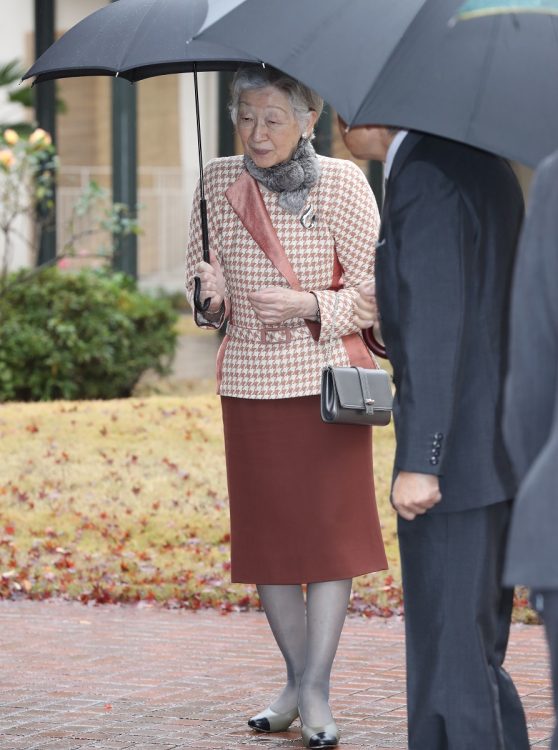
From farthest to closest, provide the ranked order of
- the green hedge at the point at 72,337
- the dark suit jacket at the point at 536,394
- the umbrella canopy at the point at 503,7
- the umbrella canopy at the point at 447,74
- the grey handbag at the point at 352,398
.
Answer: the green hedge at the point at 72,337, the grey handbag at the point at 352,398, the umbrella canopy at the point at 447,74, the umbrella canopy at the point at 503,7, the dark suit jacket at the point at 536,394

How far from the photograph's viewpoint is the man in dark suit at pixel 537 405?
2.19 m

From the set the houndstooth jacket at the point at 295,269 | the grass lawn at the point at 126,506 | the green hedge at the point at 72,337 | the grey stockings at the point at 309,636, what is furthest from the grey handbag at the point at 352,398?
the green hedge at the point at 72,337

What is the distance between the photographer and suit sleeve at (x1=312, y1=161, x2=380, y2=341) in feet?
15.0

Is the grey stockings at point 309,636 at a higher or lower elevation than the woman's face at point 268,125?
lower

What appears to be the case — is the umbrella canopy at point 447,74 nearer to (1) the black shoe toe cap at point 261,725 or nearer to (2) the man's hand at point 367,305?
(2) the man's hand at point 367,305

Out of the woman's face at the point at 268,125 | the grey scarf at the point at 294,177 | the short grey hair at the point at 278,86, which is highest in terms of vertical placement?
the short grey hair at the point at 278,86

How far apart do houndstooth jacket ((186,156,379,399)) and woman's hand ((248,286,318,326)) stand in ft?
0.14

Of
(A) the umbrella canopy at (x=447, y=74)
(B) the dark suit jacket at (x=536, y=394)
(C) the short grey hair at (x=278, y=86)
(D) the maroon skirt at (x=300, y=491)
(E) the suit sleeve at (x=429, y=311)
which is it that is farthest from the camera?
(D) the maroon skirt at (x=300, y=491)

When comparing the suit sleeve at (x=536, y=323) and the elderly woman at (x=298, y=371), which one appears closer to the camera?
the suit sleeve at (x=536, y=323)

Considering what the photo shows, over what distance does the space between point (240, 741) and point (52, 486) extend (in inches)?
200

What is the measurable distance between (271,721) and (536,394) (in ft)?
8.70

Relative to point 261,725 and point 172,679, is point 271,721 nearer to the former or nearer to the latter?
point 261,725

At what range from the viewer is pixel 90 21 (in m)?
5.05

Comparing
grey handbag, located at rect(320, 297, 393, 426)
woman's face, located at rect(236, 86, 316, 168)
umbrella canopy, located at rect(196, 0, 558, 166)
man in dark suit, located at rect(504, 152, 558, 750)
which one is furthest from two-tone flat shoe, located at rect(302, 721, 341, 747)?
man in dark suit, located at rect(504, 152, 558, 750)
